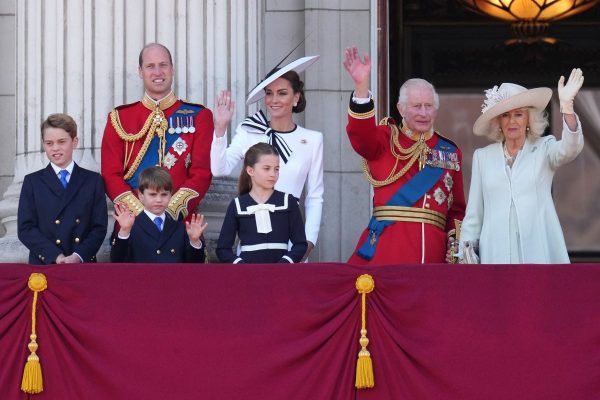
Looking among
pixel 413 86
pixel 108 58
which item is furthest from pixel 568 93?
pixel 108 58

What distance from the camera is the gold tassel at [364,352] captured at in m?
9.11

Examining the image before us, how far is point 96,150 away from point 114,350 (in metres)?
2.25

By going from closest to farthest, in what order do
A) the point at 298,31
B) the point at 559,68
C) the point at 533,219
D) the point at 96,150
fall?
the point at 533,219 → the point at 96,150 → the point at 298,31 → the point at 559,68

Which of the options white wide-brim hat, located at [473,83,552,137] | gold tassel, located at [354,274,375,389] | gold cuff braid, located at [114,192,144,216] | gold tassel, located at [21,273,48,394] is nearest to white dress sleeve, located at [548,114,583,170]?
white wide-brim hat, located at [473,83,552,137]

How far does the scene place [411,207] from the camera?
10.3 m

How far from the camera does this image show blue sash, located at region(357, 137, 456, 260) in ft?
33.9

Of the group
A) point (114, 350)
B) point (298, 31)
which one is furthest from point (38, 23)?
point (114, 350)

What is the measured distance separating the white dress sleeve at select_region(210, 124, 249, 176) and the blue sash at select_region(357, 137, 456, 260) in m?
0.81

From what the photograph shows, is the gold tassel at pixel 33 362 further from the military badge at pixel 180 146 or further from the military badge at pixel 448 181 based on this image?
the military badge at pixel 448 181

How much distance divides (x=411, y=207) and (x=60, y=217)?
6.00 ft

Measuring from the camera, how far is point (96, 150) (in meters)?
11.3

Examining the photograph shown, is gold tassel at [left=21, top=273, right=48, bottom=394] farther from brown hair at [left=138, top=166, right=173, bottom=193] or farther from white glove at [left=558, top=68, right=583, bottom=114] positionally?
white glove at [left=558, top=68, right=583, bottom=114]

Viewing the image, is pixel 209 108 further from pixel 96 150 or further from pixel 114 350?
pixel 114 350

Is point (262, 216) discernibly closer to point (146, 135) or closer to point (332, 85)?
point (146, 135)
